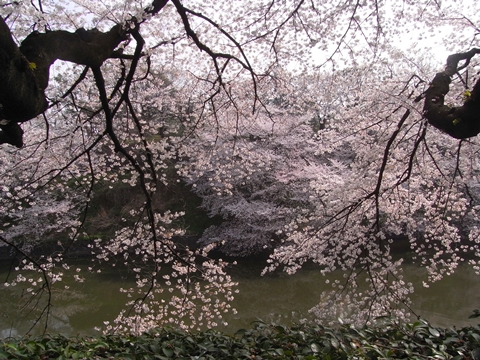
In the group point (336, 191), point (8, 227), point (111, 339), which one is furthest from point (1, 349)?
point (8, 227)

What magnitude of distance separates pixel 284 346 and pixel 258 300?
6.03m

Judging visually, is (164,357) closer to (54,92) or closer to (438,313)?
(54,92)

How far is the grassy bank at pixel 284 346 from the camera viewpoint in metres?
1.87

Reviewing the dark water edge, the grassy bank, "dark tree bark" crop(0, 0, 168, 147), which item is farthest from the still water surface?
"dark tree bark" crop(0, 0, 168, 147)

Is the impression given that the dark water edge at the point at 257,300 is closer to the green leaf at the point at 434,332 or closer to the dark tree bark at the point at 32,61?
the green leaf at the point at 434,332

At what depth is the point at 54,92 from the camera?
3725 millimetres

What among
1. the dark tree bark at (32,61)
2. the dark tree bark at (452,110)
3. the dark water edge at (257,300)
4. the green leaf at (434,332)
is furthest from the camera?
the dark water edge at (257,300)

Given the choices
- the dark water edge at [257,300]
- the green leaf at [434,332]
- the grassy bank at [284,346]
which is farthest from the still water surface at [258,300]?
the green leaf at [434,332]

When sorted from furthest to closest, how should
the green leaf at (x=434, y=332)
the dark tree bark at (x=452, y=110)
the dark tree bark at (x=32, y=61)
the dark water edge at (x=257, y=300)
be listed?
the dark water edge at (x=257, y=300), the green leaf at (x=434, y=332), the dark tree bark at (x=452, y=110), the dark tree bark at (x=32, y=61)

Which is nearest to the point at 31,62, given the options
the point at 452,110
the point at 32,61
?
the point at 32,61

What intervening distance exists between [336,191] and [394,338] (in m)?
3.03

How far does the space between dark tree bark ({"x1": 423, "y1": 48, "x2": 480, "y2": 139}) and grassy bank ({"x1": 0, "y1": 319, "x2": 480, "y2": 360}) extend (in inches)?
47.2

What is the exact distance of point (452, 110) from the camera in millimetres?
2043

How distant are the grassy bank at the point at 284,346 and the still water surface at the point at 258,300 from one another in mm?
4158
